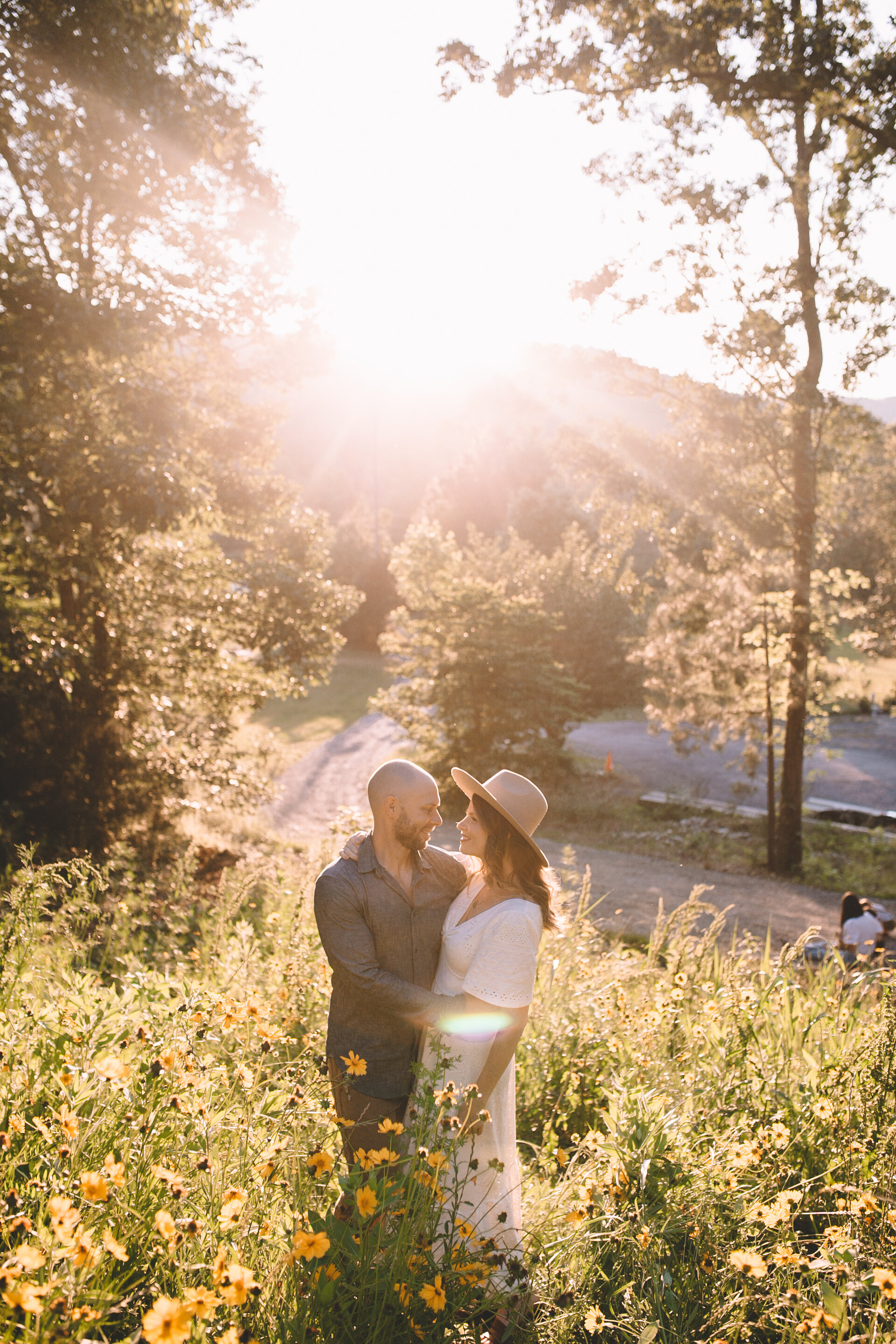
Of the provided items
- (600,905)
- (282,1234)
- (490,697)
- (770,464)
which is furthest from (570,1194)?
(490,697)

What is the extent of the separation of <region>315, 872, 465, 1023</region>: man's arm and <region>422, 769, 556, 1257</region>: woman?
0.07 m

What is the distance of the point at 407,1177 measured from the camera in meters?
2.07

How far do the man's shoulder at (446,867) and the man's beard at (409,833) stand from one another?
173mm

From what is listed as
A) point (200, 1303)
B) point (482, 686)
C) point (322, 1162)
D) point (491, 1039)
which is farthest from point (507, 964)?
point (482, 686)

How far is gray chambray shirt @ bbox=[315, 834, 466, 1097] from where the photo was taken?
2.40 meters

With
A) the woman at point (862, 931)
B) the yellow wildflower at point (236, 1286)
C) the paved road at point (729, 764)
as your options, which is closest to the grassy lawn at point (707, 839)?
the paved road at point (729, 764)

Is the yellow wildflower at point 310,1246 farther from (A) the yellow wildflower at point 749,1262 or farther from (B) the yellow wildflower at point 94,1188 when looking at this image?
(A) the yellow wildflower at point 749,1262

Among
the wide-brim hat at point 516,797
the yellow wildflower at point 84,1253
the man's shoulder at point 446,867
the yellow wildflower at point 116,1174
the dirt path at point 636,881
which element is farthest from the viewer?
the dirt path at point 636,881

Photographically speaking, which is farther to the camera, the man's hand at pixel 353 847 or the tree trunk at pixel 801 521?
the tree trunk at pixel 801 521

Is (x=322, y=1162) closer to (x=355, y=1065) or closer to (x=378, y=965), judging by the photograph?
(x=355, y=1065)

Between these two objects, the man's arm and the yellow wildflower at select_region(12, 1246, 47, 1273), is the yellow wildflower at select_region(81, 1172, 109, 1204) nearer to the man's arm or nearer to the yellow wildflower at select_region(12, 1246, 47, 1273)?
the yellow wildflower at select_region(12, 1246, 47, 1273)

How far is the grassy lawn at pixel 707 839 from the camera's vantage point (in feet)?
41.0

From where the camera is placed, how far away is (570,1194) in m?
2.68

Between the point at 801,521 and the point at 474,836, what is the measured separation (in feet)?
35.4
